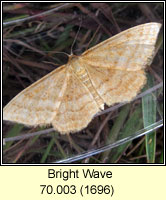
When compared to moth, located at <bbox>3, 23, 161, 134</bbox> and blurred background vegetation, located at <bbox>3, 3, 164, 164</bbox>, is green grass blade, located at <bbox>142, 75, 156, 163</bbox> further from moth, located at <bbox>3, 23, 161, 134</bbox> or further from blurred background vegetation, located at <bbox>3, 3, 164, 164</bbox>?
moth, located at <bbox>3, 23, 161, 134</bbox>

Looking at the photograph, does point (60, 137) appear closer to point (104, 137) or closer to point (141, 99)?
point (104, 137)

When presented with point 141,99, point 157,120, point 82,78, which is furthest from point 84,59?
point 157,120

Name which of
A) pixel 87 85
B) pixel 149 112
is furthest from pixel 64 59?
pixel 149 112

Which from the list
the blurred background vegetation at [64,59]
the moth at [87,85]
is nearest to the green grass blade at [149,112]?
the blurred background vegetation at [64,59]

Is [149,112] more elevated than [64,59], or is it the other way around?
[64,59]

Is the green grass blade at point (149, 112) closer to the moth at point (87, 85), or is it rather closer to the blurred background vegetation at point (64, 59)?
the blurred background vegetation at point (64, 59)

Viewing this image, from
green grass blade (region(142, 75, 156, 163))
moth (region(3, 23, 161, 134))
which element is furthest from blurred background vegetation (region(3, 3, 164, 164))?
moth (region(3, 23, 161, 134))

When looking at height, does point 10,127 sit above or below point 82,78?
below

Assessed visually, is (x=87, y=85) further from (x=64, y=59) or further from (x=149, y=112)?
(x=149, y=112)

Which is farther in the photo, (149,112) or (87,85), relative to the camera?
(149,112)
